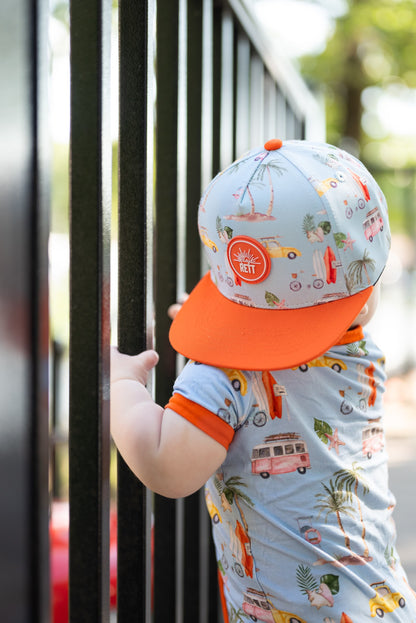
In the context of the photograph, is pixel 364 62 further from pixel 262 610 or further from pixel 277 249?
pixel 262 610

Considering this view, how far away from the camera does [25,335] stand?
2.77 ft

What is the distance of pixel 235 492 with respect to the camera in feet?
3.83

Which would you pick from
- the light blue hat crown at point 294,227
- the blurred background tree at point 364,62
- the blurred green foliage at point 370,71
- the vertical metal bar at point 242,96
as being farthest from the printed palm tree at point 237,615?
the blurred background tree at point 364,62

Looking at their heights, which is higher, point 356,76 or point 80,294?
point 356,76

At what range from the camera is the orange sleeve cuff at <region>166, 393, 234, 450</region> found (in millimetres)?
1063

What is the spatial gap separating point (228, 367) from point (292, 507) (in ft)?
0.88

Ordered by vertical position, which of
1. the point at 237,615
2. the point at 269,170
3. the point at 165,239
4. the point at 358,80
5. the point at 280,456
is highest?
the point at 358,80

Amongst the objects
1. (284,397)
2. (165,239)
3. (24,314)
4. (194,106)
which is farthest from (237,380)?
(194,106)

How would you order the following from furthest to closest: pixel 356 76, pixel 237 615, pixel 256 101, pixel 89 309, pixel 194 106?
pixel 356 76
pixel 256 101
pixel 194 106
pixel 237 615
pixel 89 309

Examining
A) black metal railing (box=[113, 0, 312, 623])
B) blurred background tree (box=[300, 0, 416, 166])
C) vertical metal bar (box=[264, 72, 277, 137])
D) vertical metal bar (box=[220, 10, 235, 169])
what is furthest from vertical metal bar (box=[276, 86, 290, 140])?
blurred background tree (box=[300, 0, 416, 166])

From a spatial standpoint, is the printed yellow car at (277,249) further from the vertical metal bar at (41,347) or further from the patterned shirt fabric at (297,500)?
the vertical metal bar at (41,347)

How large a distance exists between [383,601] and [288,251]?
0.64 m

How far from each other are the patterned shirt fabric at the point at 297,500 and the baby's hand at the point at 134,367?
2.8 inches

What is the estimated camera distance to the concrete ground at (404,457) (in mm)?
3295
